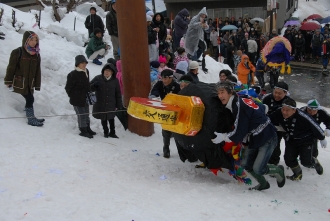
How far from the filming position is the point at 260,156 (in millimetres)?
5008

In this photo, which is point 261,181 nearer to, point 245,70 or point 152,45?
point 152,45

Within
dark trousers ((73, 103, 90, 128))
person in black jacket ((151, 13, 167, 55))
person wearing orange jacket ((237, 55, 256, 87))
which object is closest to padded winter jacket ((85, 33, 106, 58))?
person in black jacket ((151, 13, 167, 55))

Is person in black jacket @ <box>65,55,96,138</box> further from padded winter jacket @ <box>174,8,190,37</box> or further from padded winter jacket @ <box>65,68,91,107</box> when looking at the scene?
padded winter jacket @ <box>174,8,190,37</box>

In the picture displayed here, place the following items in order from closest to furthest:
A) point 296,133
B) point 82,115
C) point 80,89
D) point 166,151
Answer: point 296,133 < point 166,151 < point 80,89 < point 82,115

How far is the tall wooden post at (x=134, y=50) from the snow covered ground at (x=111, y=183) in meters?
0.86

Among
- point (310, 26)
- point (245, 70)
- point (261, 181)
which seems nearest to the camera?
point (261, 181)

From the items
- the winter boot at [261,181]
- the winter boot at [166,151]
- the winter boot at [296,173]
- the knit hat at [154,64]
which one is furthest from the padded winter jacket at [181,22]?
the winter boot at [261,181]

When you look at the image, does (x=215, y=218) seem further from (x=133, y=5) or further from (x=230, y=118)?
(x=133, y=5)

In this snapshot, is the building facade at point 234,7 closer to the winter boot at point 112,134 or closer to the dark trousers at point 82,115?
the winter boot at point 112,134

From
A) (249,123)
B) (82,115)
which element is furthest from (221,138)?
(82,115)

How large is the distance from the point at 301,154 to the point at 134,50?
3.44m

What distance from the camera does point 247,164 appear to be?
5.18 metres

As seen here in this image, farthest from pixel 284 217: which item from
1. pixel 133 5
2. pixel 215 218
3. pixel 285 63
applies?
pixel 285 63

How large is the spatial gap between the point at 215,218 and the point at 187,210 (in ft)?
1.05
